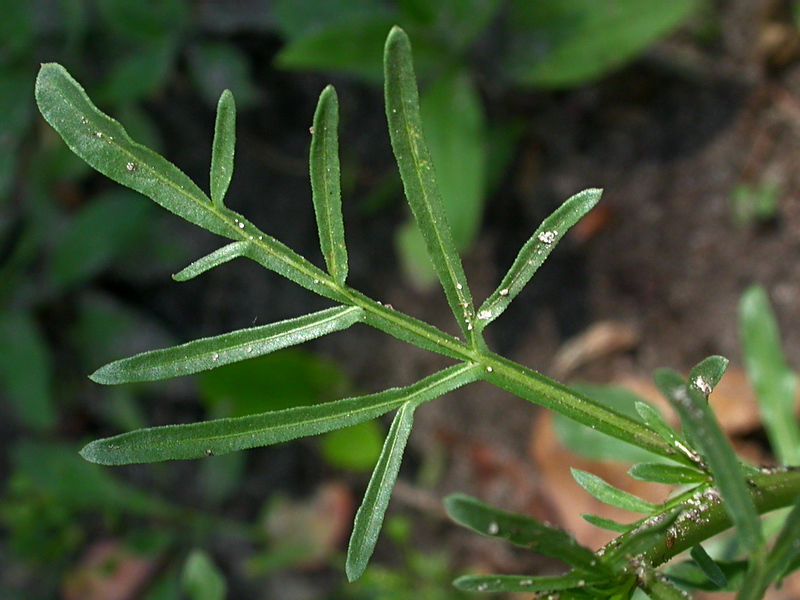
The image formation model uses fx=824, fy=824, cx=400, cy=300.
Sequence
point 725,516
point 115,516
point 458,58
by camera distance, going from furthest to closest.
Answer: point 115,516
point 458,58
point 725,516

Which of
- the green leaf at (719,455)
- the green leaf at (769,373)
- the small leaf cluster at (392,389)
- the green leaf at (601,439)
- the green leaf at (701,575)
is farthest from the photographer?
the green leaf at (601,439)

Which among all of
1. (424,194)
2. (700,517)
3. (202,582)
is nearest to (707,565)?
(700,517)

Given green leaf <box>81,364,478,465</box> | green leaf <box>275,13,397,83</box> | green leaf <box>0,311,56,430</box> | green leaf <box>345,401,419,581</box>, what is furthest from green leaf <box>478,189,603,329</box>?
green leaf <box>0,311,56,430</box>

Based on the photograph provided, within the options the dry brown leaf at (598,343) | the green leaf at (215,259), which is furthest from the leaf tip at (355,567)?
the dry brown leaf at (598,343)

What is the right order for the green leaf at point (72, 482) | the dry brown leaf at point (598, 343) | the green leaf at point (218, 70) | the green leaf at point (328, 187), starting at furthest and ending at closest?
the green leaf at point (72, 482), the green leaf at point (218, 70), the dry brown leaf at point (598, 343), the green leaf at point (328, 187)

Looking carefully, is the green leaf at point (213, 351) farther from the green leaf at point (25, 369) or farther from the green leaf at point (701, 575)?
the green leaf at point (25, 369)

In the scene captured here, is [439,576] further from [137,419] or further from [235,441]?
[235,441]

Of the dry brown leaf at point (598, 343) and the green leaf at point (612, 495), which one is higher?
the green leaf at point (612, 495)

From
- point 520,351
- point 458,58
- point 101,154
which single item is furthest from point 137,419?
point 101,154
